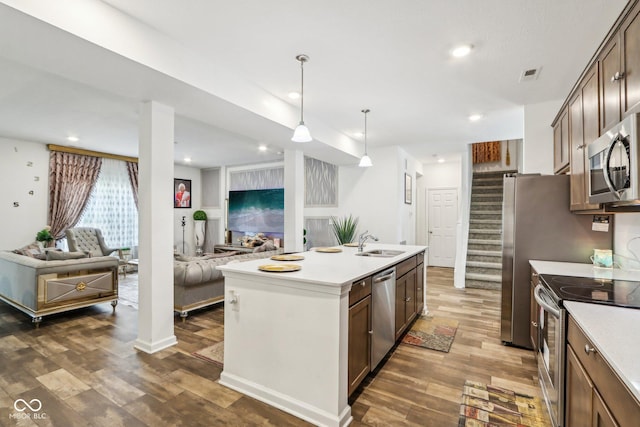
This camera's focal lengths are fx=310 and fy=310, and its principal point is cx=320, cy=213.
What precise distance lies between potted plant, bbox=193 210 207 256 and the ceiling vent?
26.1ft

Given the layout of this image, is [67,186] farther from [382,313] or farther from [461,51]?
[461,51]

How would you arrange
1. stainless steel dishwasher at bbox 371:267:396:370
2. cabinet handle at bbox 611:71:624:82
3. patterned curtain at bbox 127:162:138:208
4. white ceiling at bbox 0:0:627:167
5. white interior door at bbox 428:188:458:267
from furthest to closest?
white interior door at bbox 428:188:458:267 < patterned curtain at bbox 127:162:138:208 < stainless steel dishwasher at bbox 371:267:396:370 < white ceiling at bbox 0:0:627:167 < cabinet handle at bbox 611:71:624:82

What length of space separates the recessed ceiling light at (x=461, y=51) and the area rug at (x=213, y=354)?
132 inches

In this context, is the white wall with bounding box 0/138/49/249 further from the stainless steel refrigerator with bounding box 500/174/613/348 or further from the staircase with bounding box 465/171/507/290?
the staircase with bounding box 465/171/507/290

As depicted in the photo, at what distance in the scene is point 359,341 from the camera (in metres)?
2.20

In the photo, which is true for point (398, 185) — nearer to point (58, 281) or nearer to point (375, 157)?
point (375, 157)

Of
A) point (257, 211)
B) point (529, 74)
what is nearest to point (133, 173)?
point (257, 211)

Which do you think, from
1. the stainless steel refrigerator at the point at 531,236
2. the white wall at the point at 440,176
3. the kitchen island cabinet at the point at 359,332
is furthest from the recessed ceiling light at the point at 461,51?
the white wall at the point at 440,176

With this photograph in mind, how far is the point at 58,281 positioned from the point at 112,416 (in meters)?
2.61

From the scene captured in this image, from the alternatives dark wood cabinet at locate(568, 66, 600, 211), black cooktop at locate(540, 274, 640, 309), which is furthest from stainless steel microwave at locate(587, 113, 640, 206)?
black cooktop at locate(540, 274, 640, 309)

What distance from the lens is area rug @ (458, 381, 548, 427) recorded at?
1.98m

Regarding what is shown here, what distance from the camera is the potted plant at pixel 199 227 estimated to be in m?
8.75

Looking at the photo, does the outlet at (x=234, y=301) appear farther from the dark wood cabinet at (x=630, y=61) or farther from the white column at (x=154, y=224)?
the dark wood cabinet at (x=630, y=61)

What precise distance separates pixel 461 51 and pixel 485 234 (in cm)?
487
